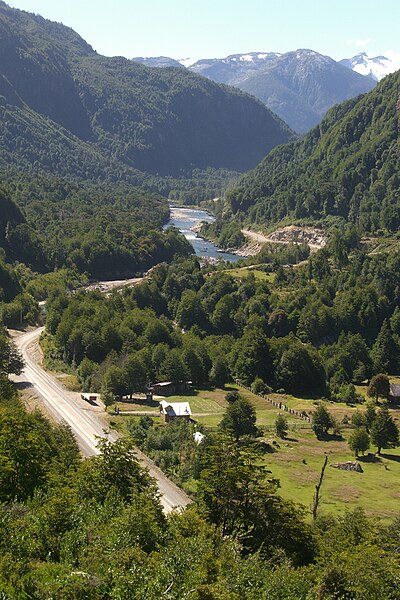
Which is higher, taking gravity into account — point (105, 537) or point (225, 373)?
point (105, 537)

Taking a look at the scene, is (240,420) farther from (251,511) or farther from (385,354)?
(385,354)

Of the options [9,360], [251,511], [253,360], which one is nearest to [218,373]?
[253,360]

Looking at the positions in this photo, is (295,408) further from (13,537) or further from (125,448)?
(13,537)

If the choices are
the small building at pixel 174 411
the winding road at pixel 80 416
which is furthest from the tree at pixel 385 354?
the winding road at pixel 80 416

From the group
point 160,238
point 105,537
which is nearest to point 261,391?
point 105,537

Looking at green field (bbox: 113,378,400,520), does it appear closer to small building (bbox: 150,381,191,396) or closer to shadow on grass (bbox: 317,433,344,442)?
shadow on grass (bbox: 317,433,344,442)

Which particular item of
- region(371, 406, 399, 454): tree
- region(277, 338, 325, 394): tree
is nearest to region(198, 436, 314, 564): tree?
region(371, 406, 399, 454): tree
